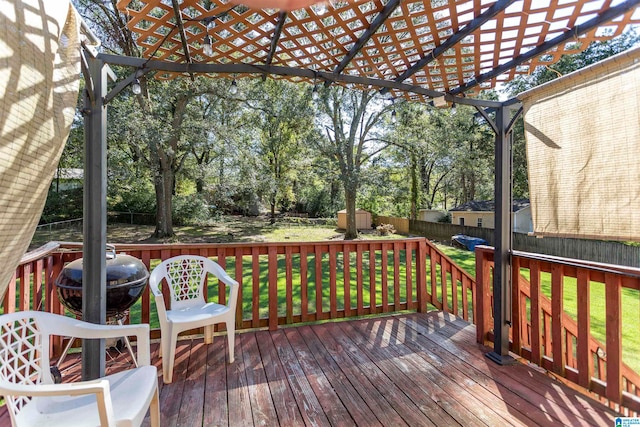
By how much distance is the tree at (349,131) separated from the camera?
12984mm

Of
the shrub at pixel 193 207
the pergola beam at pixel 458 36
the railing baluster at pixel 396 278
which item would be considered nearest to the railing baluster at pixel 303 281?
the railing baluster at pixel 396 278

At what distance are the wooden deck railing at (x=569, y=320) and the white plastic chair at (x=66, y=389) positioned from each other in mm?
2645

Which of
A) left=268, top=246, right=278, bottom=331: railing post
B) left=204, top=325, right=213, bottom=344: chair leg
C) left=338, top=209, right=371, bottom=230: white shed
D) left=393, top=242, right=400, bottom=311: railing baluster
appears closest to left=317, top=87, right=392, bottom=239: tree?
left=338, top=209, right=371, bottom=230: white shed

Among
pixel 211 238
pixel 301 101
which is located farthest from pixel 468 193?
pixel 211 238

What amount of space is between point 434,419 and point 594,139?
6.21 feet

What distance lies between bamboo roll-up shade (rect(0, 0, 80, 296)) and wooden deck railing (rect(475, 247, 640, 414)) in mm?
2863

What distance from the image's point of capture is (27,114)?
881 millimetres

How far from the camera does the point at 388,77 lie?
2.66 metres

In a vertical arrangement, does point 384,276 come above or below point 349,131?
below

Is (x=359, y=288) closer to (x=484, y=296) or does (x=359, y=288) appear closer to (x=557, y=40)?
(x=484, y=296)

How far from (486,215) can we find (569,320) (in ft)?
48.9

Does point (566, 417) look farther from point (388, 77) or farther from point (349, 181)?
point (349, 181)

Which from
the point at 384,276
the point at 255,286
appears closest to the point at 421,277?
the point at 384,276

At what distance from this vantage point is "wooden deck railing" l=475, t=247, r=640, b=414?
A: 194 centimetres
